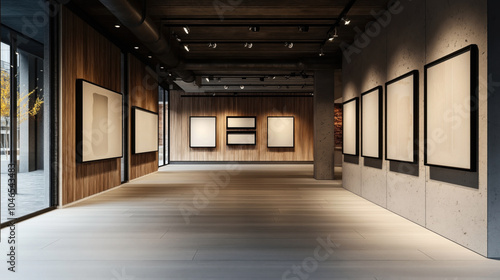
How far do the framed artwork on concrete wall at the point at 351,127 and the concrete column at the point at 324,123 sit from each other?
218 cm

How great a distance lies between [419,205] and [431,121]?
4.02 ft

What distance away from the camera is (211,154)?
717 inches

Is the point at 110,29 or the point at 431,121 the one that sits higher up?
the point at 110,29

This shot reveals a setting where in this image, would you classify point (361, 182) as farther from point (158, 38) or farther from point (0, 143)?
point (0, 143)

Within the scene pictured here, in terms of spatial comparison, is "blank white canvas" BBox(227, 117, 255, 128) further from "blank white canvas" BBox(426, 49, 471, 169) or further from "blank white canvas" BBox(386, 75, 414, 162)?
"blank white canvas" BBox(426, 49, 471, 169)

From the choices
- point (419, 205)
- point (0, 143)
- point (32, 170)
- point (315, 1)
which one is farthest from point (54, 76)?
point (32, 170)

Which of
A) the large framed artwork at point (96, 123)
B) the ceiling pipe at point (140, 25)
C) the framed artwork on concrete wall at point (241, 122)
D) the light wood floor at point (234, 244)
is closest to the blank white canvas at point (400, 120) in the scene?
the light wood floor at point (234, 244)

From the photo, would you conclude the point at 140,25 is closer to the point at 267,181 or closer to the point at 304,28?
the point at 304,28

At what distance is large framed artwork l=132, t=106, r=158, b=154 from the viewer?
34.9ft

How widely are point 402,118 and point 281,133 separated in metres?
12.4

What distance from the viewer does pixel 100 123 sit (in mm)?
7750

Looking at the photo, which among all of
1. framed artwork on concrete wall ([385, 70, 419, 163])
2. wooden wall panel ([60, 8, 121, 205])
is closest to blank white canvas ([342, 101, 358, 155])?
framed artwork on concrete wall ([385, 70, 419, 163])

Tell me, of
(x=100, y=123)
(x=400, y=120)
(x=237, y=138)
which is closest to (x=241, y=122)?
(x=237, y=138)

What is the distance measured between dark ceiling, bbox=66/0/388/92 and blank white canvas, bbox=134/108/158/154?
1.78 meters
